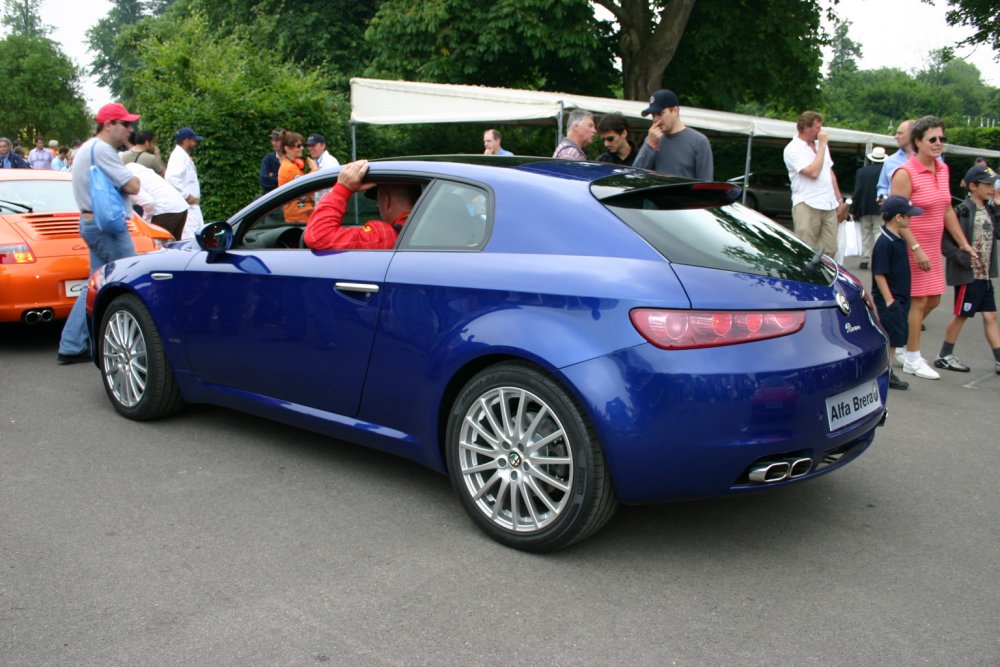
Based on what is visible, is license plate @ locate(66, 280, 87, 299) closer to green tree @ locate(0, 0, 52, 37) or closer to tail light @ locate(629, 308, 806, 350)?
tail light @ locate(629, 308, 806, 350)

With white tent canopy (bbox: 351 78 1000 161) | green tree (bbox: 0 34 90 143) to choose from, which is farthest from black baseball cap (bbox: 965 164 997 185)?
green tree (bbox: 0 34 90 143)

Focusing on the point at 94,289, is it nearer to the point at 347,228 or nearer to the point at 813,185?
the point at 347,228

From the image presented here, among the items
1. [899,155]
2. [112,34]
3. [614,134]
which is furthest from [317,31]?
[112,34]

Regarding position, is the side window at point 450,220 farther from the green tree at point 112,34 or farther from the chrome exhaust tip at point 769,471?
the green tree at point 112,34

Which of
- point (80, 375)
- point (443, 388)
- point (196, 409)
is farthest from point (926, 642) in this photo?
point (80, 375)

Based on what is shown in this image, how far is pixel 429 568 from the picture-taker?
11.4 feet

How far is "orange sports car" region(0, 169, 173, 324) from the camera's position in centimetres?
716

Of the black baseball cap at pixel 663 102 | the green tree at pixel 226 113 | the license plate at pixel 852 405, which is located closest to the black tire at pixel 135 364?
the license plate at pixel 852 405

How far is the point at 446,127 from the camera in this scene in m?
21.2

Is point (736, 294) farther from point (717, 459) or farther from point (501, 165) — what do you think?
point (501, 165)

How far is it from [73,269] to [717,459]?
5.88m

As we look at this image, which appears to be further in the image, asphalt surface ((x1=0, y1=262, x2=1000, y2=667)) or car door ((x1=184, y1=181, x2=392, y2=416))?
car door ((x1=184, y1=181, x2=392, y2=416))

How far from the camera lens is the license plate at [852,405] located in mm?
→ 3451

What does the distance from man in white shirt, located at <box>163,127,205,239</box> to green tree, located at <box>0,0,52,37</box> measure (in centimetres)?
9571
